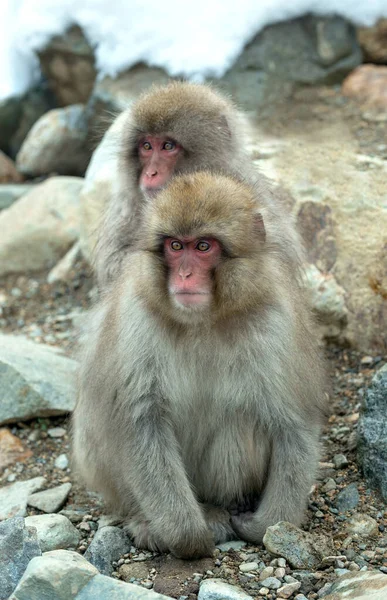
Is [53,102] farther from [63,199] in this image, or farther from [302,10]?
[302,10]

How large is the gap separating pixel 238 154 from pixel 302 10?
8.74 ft

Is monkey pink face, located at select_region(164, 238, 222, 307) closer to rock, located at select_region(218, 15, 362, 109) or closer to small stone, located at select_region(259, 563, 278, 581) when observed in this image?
small stone, located at select_region(259, 563, 278, 581)

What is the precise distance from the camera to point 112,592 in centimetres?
297

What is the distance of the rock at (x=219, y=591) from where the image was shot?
319 cm

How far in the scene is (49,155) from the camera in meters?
8.31

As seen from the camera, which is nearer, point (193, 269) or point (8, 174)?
point (193, 269)

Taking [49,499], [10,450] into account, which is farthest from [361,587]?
[10,450]

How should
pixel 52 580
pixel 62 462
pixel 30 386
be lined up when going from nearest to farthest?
pixel 52 580 < pixel 62 462 < pixel 30 386

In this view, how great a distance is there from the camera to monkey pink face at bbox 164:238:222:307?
3248 millimetres

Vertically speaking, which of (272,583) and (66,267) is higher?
(66,267)

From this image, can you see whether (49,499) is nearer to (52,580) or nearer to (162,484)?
(162,484)

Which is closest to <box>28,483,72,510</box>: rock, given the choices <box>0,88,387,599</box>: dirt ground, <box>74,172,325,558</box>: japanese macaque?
<box>0,88,387,599</box>: dirt ground

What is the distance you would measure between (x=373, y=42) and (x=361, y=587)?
4886 millimetres

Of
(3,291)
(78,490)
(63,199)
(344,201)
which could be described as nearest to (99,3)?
(63,199)
